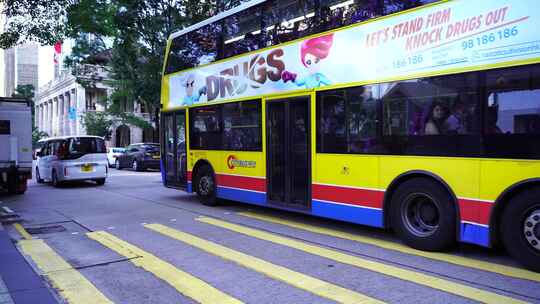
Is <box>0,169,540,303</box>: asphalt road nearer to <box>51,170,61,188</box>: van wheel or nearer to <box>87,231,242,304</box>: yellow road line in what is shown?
<box>87,231,242,304</box>: yellow road line

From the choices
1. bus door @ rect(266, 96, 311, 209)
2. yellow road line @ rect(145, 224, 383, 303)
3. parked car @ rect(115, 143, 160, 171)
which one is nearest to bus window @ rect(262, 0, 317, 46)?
bus door @ rect(266, 96, 311, 209)

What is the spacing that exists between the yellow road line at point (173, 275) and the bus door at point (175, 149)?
479 cm

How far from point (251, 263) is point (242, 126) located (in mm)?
4328

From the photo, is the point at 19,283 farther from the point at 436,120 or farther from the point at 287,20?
the point at 287,20

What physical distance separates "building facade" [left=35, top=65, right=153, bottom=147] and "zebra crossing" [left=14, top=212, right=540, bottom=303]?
1372 inches

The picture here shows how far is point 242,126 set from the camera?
9844mm

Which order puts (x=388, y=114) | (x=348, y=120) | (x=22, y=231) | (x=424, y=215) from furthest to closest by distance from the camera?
(x=22, y=231) < (x=348, y=120) < (x=388, y=114) < (x=424, y=215)

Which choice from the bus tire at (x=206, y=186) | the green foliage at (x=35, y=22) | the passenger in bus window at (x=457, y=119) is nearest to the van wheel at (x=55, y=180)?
the green foliage at (x=35, y=22)

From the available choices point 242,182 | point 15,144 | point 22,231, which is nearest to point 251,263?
point 242,182

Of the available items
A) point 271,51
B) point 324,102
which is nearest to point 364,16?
point 324,102

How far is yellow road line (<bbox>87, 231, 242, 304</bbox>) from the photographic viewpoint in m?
4.76

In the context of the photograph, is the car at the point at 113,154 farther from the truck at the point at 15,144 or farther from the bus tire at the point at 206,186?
the bus tire at the point at 206,186

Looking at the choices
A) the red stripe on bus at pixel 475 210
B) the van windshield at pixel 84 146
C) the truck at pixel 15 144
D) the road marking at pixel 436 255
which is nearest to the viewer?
the road marking at pixel 436 255

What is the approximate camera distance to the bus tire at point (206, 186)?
1105cm
